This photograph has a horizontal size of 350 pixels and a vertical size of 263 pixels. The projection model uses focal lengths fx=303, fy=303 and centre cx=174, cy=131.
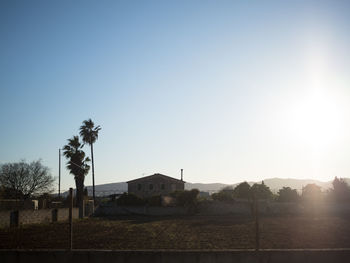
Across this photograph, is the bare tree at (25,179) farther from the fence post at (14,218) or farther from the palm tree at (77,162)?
the fence post at (14,218)

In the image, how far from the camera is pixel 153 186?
59.8 meters

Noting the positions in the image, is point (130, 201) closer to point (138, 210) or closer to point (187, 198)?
point (138, 210)

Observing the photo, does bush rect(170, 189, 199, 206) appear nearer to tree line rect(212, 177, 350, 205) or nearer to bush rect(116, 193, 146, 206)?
tree line rect(212, 177, 350, 205)

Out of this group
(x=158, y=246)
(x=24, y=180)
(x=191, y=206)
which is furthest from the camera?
(x=24, y=180)

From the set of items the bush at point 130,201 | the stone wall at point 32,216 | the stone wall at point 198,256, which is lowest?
the bush at point 130,201

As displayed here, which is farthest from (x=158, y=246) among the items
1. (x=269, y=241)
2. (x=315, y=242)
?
(x=315, y=242)

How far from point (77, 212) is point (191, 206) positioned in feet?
53.5

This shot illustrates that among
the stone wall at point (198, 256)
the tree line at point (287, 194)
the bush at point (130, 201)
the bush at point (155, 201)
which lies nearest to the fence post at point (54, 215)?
the bush at point (130, 201)

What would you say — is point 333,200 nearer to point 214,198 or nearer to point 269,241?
point 214,198

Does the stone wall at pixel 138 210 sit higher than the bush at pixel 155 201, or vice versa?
the bush at pixel 155 201

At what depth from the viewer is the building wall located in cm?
5966

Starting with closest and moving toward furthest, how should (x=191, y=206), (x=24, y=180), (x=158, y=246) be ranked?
(x=158, y=246), (x=191, y=206), (x=24, y=180)

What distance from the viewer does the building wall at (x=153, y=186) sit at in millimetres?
59656

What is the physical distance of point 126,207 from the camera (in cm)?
4541
